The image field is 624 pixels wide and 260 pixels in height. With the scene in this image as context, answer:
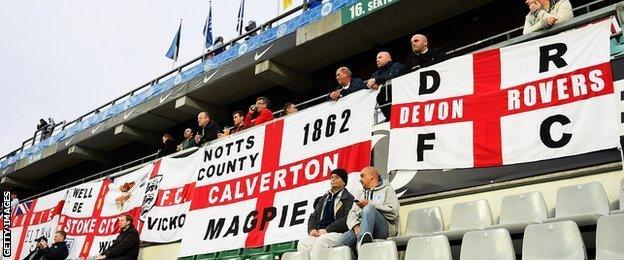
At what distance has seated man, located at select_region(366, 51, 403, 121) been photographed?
6.49 m

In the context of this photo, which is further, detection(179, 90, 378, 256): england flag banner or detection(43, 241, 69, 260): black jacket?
detection(43, 241, 69, 260): black jacket

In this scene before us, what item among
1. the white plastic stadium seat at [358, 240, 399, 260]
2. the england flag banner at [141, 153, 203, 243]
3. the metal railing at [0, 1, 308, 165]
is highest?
the metal railing at [0, 1, 308, 165]

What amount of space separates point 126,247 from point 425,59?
200 inches

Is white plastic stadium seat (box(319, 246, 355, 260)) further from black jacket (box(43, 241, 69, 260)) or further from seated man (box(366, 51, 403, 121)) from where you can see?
black jacket (box(43, 241, 69, 260))

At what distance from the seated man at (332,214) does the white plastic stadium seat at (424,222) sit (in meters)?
0.64

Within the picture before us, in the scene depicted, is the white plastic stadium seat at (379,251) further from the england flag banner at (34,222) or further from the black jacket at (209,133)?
the england flag banner at (34,222)

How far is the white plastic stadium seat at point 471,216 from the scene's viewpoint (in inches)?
191

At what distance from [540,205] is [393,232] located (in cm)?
134

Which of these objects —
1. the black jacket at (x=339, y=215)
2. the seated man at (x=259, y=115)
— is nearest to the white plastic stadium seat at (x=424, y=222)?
the black jacket at (x=339, y=215)

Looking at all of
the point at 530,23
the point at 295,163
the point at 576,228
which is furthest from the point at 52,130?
the point at 576,228

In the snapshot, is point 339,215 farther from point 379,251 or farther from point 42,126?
point 42,126

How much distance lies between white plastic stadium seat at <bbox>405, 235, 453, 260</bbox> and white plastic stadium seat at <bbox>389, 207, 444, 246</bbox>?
0.80m

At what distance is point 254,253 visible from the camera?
689 cm

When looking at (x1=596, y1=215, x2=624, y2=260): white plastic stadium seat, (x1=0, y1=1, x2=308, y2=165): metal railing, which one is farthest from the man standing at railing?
(x1=596, y1=215, x2=624, y2=260): white plastic stadium seat
